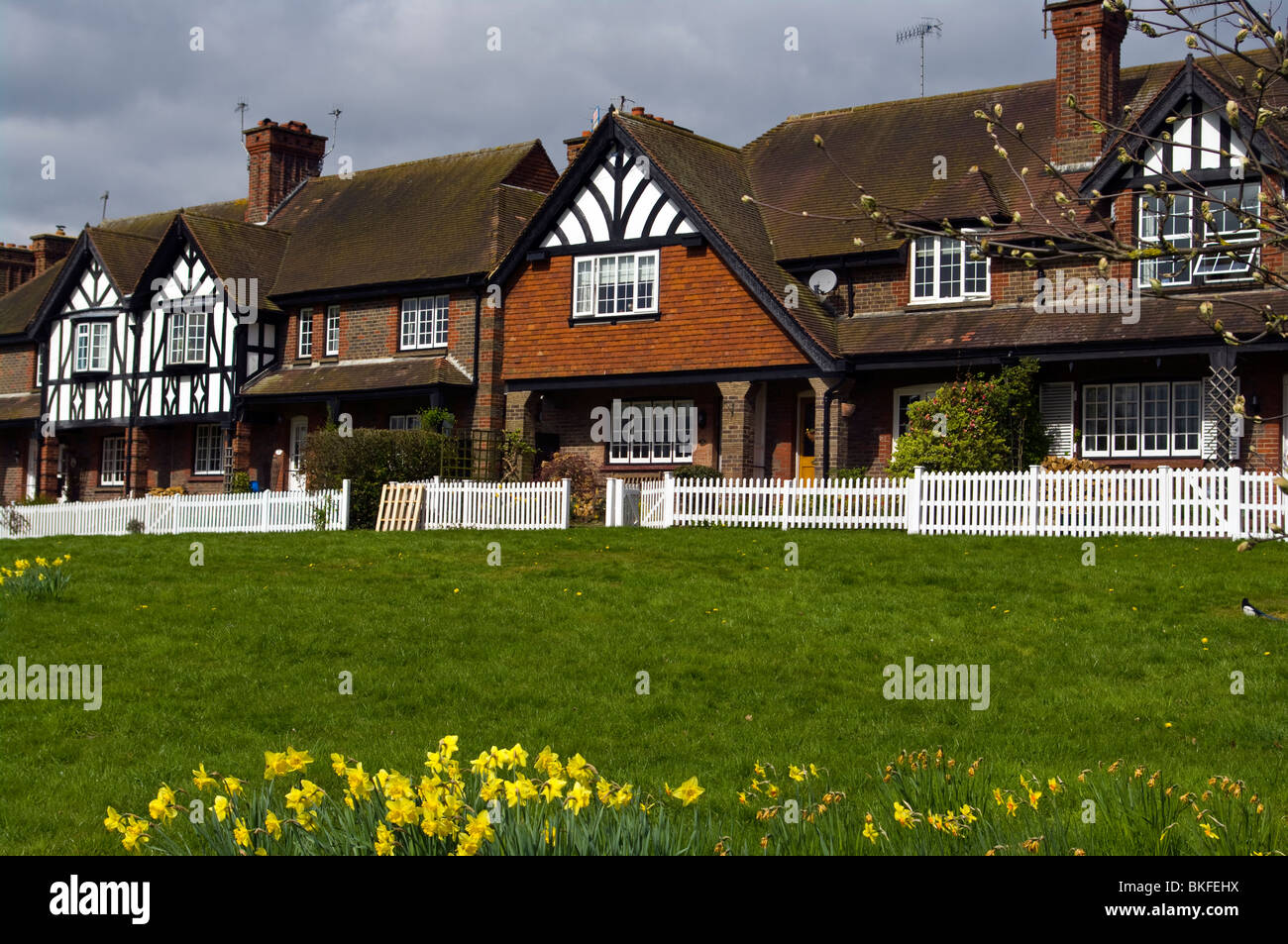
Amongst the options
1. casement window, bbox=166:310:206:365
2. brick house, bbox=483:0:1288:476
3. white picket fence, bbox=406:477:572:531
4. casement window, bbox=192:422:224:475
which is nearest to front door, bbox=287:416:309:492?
casement window, bbox=192:422:224:475

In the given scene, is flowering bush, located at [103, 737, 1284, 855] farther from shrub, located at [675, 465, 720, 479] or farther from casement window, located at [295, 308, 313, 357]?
casement window, located at [295, 308, 313, 357]

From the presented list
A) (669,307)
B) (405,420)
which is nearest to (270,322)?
(405,420)

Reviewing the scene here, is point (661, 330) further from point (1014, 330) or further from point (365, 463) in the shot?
point (1014, 330)

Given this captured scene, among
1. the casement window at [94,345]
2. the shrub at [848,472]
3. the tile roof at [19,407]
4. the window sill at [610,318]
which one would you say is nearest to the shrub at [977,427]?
the shrub at [848,472]

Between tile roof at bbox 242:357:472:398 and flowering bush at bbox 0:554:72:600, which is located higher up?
tile roof at bbox 242:357:472:398

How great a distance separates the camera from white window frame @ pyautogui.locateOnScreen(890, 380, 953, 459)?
25969 mm

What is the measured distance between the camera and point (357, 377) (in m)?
32.2

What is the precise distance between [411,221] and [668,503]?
1538cm

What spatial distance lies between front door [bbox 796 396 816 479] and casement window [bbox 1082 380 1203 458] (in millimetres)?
5546

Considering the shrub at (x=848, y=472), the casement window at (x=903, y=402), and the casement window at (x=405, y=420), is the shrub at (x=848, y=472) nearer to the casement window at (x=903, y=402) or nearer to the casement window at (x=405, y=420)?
the casement window at (x=903, y=402)

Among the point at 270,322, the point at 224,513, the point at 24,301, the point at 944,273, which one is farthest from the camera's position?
Answer: the point at 24,301

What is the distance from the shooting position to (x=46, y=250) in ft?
153
